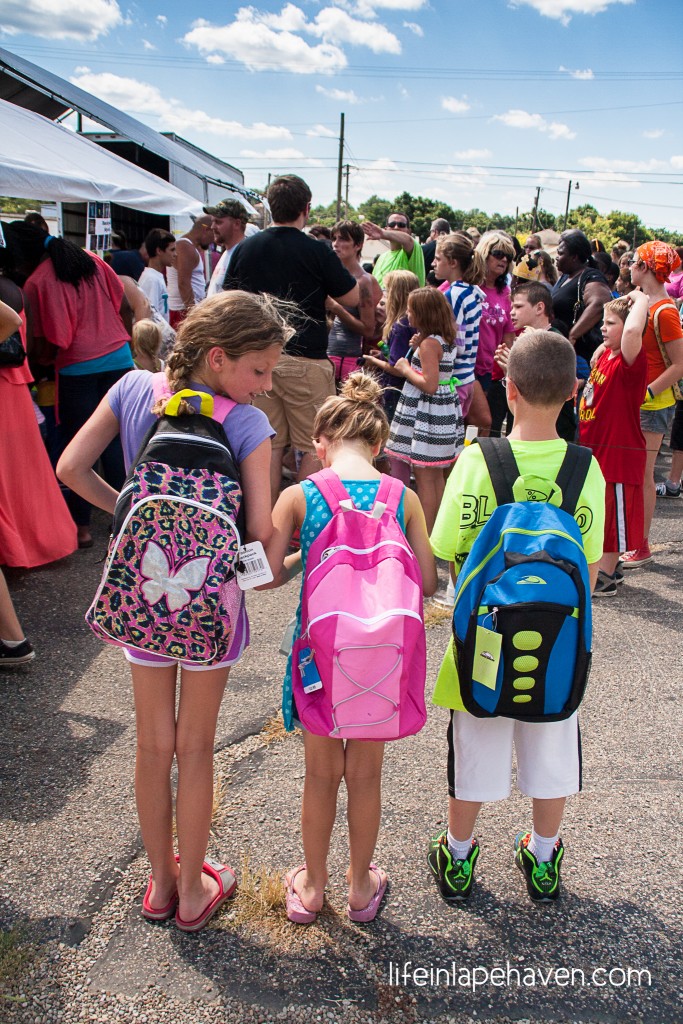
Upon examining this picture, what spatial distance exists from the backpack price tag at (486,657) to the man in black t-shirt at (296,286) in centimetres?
283

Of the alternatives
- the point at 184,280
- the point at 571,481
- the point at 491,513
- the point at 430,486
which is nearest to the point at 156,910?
the point at 491,513

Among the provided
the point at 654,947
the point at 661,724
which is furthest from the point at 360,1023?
the point at 661,724

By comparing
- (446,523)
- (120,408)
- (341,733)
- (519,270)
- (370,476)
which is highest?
(519,270)

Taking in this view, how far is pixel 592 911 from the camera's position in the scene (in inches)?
93.2

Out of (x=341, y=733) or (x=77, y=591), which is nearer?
(x=341, y=733)

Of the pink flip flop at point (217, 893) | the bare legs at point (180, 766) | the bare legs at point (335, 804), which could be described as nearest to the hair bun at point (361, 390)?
the bare legs at point (180, 766)

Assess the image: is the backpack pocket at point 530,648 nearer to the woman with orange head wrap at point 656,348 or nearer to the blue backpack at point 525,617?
the blue backpack at point 525,617

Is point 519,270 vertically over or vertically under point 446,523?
over

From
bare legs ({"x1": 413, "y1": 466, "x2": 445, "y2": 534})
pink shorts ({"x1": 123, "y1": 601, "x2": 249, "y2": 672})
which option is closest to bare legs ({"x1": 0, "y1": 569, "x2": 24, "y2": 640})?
pink shorts ({"x1": 123, "y1": 601, "x2": 249, "y2": 672})

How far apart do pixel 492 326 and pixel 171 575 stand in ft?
15.2

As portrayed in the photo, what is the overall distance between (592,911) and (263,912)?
1028mm

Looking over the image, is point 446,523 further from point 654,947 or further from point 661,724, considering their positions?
point 661,724

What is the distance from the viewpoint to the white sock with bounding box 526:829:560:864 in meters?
2.36

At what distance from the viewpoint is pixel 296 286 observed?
4.63 m
